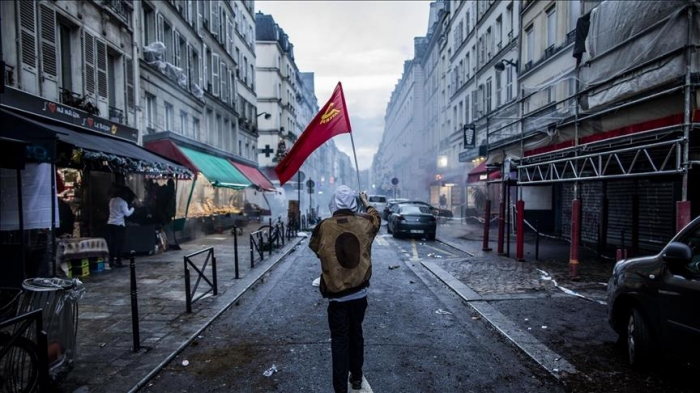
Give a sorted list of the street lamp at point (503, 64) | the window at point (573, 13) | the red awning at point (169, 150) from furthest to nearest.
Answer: the street lamp at point (503, 64) < the window at point (573, 13) < the red awning at point (169, 150)

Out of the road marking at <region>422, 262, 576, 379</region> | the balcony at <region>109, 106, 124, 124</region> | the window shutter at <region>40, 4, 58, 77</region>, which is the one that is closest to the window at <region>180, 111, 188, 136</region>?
the balcony at <region>109, 106, 124, 124</region>

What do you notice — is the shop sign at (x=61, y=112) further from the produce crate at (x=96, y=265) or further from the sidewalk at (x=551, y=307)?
the sidewalk at (x=551, y=307)

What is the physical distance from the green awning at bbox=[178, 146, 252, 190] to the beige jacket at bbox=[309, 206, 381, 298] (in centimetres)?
1371

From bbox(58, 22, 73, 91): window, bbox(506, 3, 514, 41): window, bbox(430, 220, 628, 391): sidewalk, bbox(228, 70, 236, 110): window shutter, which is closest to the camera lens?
bbox(430, 220, 628, 391): sidewalk

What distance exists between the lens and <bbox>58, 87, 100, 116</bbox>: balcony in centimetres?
1103

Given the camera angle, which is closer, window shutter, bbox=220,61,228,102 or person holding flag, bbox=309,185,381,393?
person holding flag, bbox=309,185,381,393

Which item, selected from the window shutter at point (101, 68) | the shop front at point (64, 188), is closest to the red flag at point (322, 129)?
the shop front at point (64, 188)

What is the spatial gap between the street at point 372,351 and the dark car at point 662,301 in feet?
3.33

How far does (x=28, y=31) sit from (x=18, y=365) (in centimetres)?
940

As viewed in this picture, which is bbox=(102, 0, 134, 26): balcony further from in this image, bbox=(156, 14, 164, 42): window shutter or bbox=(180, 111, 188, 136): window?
bbox=(180, 111, 188, 136): window

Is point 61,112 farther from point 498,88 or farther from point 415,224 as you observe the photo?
point 498,88

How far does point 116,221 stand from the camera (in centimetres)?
1025

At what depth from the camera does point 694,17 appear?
21.0 feet

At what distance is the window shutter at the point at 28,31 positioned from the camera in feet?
31.3
